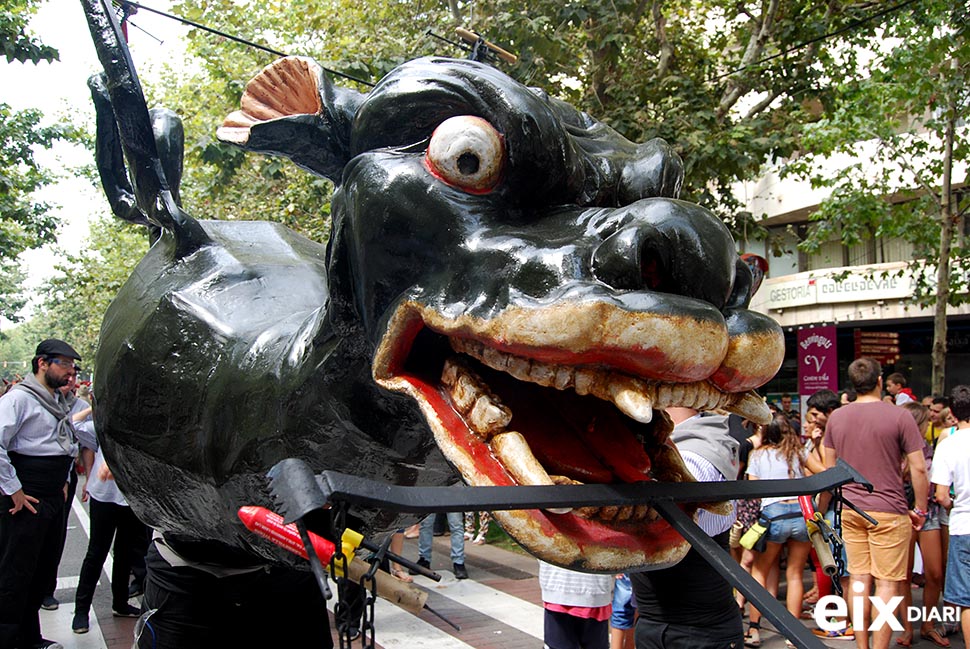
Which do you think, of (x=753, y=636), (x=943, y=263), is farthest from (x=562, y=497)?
(x=943, y=263)

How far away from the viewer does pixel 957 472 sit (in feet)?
18.5

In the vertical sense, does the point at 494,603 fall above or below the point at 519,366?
below

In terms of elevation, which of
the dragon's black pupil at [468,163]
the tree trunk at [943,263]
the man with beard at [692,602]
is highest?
the tree trunk at [943,263]

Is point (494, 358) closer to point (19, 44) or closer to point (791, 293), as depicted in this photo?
point (19, 44)

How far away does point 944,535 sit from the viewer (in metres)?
6.66

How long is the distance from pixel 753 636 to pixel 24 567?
478cm

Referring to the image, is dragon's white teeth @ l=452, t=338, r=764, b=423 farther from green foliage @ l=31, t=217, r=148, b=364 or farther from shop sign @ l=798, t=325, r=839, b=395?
green foliage @ l=31, t=217, r=148, b=364

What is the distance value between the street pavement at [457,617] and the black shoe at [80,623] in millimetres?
48

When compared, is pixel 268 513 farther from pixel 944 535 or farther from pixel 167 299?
pixel 944 535

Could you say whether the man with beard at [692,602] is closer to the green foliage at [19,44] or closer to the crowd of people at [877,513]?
the crowd of people at [877,513]

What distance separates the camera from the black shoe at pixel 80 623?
19.7ft

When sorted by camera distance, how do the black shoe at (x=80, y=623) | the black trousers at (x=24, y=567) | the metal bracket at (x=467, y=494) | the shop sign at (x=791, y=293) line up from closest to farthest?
the metal bracket at (x=467, y=494), the black trousers at (x=24, y=567), the black shoe at (x=80, y=623), the shop sign at (x=791, y=293)

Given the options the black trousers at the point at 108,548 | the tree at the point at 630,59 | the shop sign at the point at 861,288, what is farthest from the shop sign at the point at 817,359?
the black trousers at the point at 108,548

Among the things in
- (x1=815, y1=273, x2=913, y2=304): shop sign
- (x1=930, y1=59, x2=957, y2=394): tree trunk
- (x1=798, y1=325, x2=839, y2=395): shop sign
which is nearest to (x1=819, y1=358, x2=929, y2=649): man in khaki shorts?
(x1=930, y1=59, x2=957, y2=394): tree trunk
